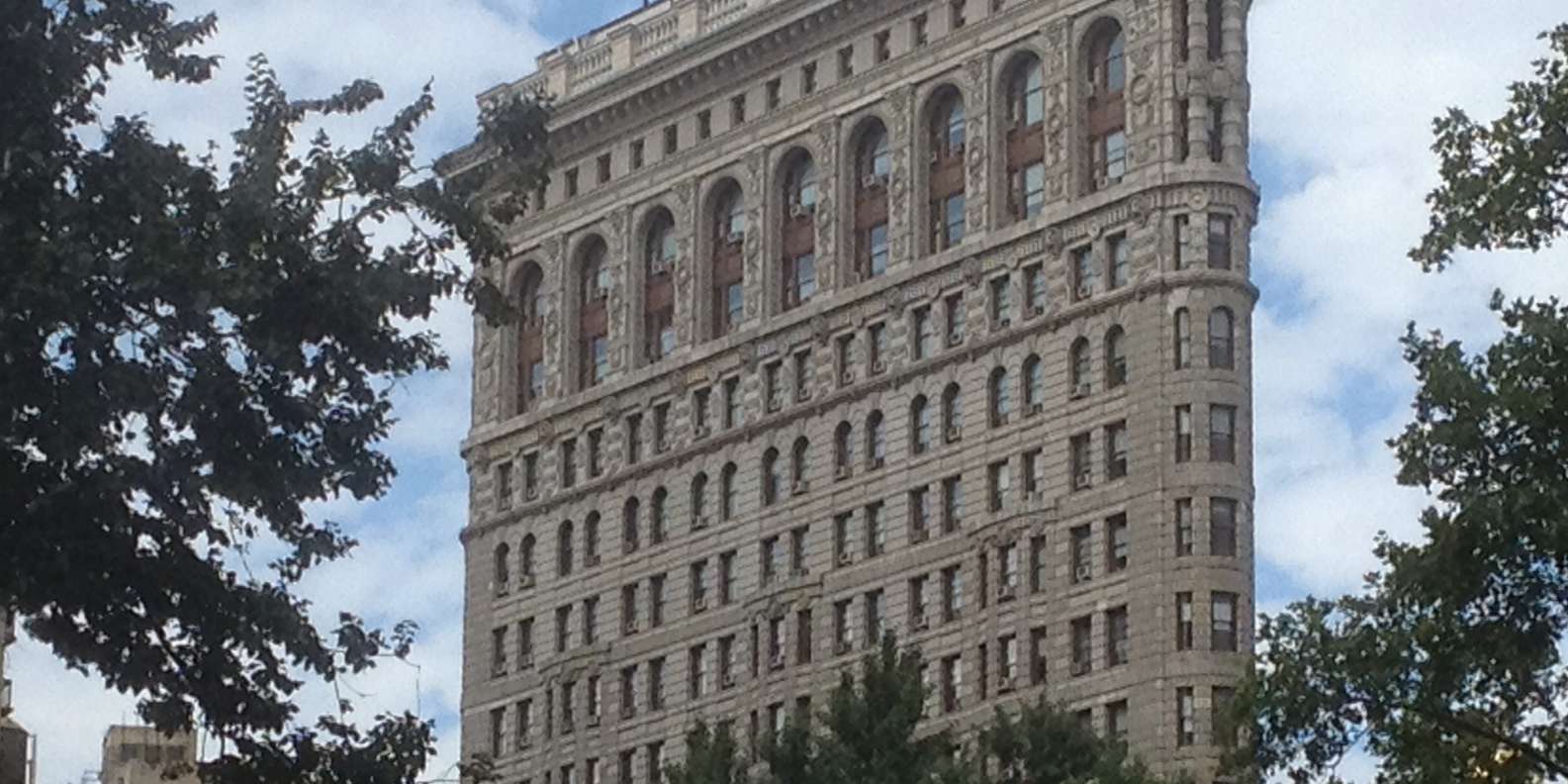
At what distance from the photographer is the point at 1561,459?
5128 centimetres

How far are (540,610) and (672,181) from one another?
50.8ft

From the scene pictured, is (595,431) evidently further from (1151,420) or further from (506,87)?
(1151,420)

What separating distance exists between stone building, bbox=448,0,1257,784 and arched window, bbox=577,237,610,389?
180mm

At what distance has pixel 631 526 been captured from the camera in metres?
156

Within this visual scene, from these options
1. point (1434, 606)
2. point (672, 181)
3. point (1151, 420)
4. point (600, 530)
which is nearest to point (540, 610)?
point (600, 530)

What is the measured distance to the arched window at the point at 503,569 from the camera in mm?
160625

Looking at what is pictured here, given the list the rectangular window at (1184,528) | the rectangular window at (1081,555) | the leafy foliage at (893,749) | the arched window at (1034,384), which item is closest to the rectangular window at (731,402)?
the arched window at (1034,384)

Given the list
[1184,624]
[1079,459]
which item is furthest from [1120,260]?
[1184,624]

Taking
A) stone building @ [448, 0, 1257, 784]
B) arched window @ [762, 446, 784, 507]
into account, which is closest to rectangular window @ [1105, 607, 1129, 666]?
stone building @ [448, 0, 1257, 784]

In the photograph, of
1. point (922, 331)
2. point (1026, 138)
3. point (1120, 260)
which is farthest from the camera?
point (922, 331)

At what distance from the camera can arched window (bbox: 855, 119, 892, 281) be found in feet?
484

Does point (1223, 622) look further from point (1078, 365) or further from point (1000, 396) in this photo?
point (1000, 396)

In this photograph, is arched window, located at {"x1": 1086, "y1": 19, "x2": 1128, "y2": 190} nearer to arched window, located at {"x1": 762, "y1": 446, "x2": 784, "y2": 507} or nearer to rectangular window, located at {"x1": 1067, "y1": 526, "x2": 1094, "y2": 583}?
rectangular window, located at {"x1": 1067, "y1": 526, "x2": 1094, "y2": 583}

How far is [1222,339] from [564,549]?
102 ft
